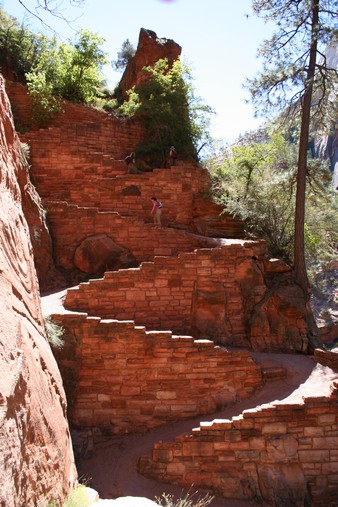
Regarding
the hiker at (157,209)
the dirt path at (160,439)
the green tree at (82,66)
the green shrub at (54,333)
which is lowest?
the dirt path at (160,439)

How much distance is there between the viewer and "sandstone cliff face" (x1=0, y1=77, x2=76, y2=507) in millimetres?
3641

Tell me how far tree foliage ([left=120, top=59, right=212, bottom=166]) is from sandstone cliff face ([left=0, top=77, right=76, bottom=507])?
1179 cm

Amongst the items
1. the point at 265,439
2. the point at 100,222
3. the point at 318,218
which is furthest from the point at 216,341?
the point at 318,218

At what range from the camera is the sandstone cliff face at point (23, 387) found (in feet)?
11.9

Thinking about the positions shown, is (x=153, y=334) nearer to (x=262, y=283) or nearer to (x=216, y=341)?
(x=216, y=341)

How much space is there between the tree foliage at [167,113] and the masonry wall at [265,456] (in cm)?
1160

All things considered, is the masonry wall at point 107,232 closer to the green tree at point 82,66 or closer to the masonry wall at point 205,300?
the masonry wall at point 205,300

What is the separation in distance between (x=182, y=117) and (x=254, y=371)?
39.1 feet

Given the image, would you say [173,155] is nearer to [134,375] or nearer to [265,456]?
[134,375]

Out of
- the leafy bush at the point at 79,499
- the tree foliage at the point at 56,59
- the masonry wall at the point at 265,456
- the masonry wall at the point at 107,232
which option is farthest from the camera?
the tree foliage at the point at 56,59

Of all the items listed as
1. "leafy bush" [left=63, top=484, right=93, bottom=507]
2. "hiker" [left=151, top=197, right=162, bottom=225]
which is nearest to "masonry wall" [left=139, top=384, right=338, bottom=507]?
"leafy bush" [left=63, top=484, right=93, bottom=507]

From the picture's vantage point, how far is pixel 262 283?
11766 millimetres

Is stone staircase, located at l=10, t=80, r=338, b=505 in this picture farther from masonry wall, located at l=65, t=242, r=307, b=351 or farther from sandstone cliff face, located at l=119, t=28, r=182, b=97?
sandstone cliff face, located at l=119, t=28, r=182, b=97

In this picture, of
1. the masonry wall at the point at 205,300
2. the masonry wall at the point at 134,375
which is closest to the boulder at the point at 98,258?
the masonry wall at the point at 205,300
